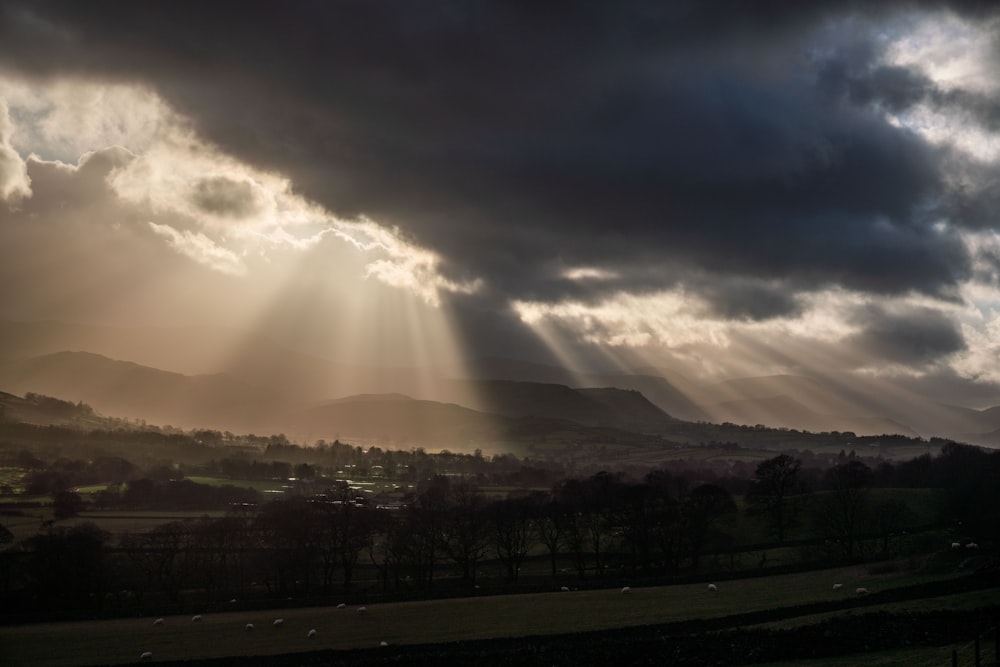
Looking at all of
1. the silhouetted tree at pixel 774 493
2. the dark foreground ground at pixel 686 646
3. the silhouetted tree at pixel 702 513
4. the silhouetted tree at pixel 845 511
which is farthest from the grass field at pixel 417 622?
the silhouetted tree at pixel 774 493

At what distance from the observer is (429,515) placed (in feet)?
367

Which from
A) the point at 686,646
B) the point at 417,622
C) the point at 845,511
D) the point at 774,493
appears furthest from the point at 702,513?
the point at 686,646

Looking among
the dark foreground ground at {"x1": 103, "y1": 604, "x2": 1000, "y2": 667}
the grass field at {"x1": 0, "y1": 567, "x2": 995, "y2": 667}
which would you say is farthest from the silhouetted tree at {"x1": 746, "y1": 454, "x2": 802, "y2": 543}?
the dark foreground ground at {"x1": 103, "y1": 604, "x2": 1000, "y2": 667}

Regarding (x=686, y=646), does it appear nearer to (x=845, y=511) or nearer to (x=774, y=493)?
(x=845, y=511)

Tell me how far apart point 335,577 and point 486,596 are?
3570 cm

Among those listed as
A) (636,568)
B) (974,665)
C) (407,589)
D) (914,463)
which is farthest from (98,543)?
(914,463)

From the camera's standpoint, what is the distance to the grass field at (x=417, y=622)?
60.5 m

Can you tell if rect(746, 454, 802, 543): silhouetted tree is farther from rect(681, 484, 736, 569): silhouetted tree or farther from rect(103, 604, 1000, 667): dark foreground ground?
rect(103, 604, 1000, 667): dark foreground ground

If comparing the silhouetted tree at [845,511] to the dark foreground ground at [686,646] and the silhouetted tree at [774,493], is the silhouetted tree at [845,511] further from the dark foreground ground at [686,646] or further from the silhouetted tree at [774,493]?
the dark foreground ground at [686,646]

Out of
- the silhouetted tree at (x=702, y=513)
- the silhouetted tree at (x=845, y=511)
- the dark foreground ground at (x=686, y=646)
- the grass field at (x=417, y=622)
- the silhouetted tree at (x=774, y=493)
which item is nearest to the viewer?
the dark foreground ground at (x=686, y=646)

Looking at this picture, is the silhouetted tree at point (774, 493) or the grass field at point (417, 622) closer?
the grass field at point (417, 622)

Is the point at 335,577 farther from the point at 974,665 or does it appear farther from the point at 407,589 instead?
the point at 974,665

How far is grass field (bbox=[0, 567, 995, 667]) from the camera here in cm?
6050

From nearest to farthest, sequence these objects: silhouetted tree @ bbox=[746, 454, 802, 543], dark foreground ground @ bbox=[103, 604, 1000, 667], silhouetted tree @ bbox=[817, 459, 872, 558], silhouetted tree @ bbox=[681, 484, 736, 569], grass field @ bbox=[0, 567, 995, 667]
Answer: dark foreground ground @ bbox=[103, 604, 1000, 667], grass field @ bbox=[0, 567, 995, 667], silhouetted tree @ bbox=[817, 459, 872, 558], silhouetted tree @ bbox=[681, 484, 736, 569], silhouetted tree @ bbox=[746, 454, 802, 543]
